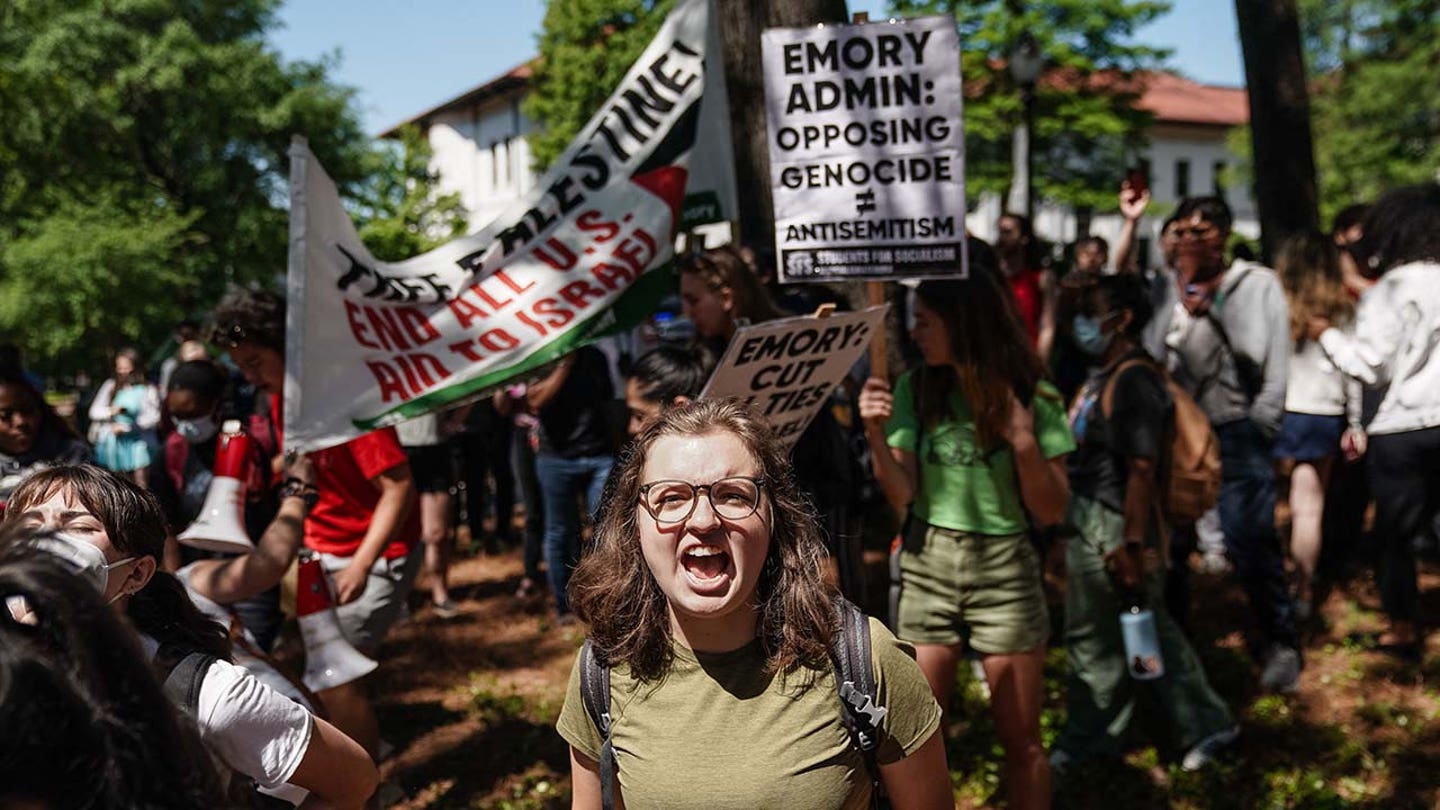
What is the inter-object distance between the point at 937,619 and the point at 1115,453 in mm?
1198

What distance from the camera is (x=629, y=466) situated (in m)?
2.26

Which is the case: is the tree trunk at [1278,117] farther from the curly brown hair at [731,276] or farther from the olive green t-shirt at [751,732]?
the olive green t-shirt at [751,732]

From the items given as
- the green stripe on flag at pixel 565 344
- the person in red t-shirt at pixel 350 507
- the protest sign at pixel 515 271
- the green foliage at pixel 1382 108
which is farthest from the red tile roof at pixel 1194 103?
the person in red t-shirt at pixel 350 507

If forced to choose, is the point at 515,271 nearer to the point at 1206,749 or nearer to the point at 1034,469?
the point at 1034,469

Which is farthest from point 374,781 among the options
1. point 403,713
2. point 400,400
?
point 403,713

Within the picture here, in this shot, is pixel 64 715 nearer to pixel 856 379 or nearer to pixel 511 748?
pixel 511 748

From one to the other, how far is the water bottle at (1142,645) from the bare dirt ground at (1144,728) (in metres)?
0.52

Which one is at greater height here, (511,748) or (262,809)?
(262,809)

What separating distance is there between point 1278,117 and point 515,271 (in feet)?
20.1

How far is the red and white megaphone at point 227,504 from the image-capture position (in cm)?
334

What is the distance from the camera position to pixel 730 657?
2129 millimetres

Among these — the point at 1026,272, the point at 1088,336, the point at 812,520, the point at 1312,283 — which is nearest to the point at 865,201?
the point at 812,520

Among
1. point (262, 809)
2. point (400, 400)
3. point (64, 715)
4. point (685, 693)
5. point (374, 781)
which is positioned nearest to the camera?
point (64, 715)

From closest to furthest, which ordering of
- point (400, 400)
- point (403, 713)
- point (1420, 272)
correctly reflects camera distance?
point (400, 400) < point (1420, 272) < point (403, 713)
